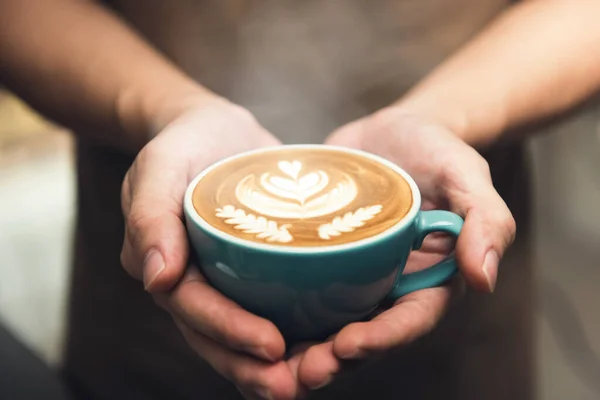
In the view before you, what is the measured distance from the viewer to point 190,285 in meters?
0.36

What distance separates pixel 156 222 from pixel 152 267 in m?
0.03

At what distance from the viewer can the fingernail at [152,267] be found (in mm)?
353

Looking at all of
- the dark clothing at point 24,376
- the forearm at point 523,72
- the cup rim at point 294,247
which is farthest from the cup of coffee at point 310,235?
the dark clothing at point 24,376

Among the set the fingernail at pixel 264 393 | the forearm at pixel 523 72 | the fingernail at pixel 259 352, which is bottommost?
the fingernail at pixel 264 393

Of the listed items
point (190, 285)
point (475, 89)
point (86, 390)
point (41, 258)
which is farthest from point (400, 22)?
point (41, 258)

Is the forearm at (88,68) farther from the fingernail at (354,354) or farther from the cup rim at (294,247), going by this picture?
the fingernail at (354,354)

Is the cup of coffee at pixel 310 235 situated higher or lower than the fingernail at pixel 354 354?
higher

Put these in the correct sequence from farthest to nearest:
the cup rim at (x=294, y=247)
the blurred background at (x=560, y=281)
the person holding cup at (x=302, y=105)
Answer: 1. the blurred background at (x=560, y=281)
2. the person holding cup at (x=302, y=105)
3. the cup rim at (x=294, y=247)

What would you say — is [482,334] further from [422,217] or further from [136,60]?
[136,60]

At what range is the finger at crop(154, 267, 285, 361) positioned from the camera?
33cm

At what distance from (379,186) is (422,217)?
40mm

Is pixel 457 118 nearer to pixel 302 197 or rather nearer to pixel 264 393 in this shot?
pixel 302 197

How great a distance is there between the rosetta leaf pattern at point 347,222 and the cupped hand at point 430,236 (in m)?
0.05

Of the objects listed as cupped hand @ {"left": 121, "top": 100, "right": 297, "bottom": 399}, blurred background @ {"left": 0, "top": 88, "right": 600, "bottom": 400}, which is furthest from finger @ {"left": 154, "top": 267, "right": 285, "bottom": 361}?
blurred background @ {"left": 0, "top": 88, "right": 600, "bottom": 400}
